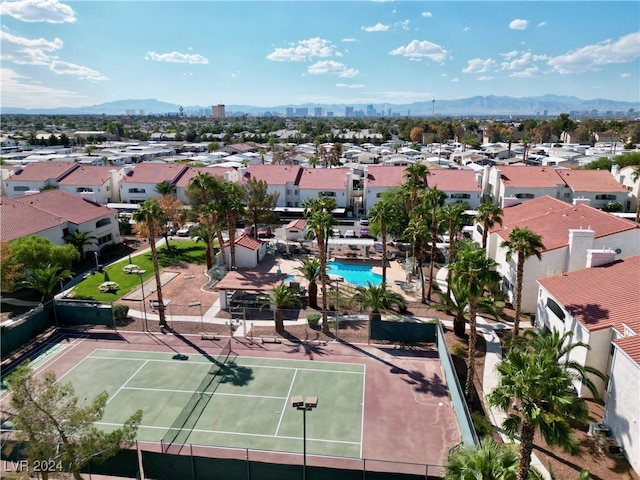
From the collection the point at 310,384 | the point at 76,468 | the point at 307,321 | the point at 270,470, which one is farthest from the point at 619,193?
the point at 76,468

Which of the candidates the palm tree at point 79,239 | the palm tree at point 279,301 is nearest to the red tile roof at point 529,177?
the palm tree at point 279,301

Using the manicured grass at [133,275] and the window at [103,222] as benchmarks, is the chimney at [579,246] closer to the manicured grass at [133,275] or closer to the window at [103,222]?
the manicured grass at [133,275]

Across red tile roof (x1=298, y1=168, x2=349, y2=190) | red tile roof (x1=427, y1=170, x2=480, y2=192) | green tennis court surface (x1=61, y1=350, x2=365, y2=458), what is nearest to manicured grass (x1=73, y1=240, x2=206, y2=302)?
green tennis court surface (x1=61, y1=350, x2=365, y2=458)

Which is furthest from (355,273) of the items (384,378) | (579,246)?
(579,246)

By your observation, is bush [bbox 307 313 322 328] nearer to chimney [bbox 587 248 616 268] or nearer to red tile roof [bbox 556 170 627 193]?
chimney [bbox 587 248 616 268]

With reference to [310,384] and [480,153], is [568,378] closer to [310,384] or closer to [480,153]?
[310,384]

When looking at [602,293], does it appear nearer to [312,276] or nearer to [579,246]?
[579,246]

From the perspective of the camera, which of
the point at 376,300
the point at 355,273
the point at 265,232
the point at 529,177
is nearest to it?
the point at 376,300
